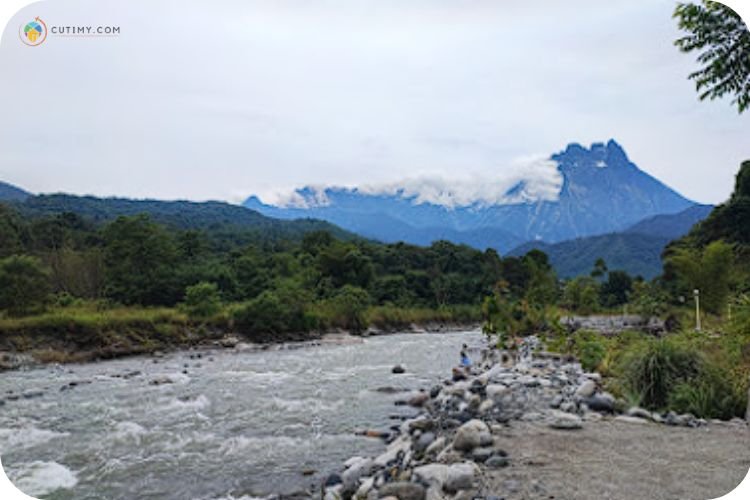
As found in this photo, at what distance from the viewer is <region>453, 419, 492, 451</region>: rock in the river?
3.52 m

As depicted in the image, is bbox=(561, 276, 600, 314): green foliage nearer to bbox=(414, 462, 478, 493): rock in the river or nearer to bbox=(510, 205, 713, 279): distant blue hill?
bbox=(510, 205, 713, 279): distant blue hill

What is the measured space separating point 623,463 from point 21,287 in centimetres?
1655

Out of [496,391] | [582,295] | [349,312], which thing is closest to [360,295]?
[349,312]

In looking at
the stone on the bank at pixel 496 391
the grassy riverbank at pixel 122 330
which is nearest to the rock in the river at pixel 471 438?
the stone on the bank at pixel 496 391

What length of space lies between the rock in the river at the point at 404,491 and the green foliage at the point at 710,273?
8.22 meters

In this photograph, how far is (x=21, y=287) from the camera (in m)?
14.5

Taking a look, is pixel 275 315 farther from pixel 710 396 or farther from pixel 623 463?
pixel 623 463

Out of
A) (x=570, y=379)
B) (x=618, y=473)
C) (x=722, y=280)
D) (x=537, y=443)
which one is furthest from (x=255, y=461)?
(x=722, y=280)

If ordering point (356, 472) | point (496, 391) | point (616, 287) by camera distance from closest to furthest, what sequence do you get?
point (356, 472) < point (496, 391) < point (616, 287)

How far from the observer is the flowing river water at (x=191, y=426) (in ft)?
13.9

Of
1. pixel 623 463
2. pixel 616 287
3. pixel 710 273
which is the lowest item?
pixel 623 463

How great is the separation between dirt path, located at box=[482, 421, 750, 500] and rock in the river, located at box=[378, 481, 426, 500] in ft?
1.27

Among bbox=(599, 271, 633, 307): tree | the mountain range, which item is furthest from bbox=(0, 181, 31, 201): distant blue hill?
bbox=(599, 271, 633, 307): tree

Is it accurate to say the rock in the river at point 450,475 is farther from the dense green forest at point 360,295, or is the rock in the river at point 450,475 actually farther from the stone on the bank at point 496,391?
the dense green forest at point 360,295
